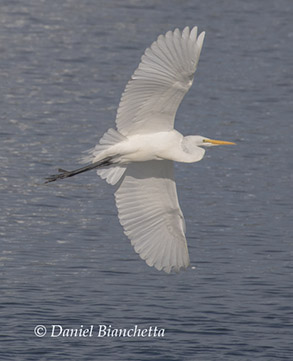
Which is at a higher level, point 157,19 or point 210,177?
point 157,19

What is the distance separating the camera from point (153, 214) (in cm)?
1138

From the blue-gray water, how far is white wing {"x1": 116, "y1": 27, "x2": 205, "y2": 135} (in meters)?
2.16

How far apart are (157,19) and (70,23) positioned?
5.73 feet

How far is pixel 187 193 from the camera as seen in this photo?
618 inches

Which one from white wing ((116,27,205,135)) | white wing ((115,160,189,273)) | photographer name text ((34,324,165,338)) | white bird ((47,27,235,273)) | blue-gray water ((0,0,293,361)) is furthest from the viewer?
blue-gray water ((0,0,293,361))

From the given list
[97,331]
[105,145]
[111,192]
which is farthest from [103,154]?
[111,192]

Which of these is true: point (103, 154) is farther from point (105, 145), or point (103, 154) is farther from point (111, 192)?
point (111, 192)

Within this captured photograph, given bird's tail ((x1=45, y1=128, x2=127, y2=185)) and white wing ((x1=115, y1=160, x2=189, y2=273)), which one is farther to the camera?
white wing ((x1=115, y1=160, x2=189, y2=273))

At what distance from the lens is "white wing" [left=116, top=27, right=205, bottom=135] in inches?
396

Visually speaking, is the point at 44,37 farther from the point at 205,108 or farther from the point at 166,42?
the point at 166,42

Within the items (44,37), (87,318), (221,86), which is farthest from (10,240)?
(44,37)

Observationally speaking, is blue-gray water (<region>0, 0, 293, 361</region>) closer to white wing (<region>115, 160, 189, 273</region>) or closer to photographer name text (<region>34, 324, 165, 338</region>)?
photographer name text (<region>34, 324, 165, 338</region>)

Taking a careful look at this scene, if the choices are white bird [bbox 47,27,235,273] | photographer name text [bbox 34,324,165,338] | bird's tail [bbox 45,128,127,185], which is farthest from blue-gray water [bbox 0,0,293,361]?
bird's tail [bbox 45,128,127,185]

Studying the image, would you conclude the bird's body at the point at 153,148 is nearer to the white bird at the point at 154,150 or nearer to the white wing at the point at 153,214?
the white bird at the point at 154,150
